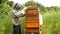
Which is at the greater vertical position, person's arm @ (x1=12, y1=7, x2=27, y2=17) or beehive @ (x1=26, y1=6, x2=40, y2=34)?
person's arm @ (x1=12, y1=7, x2=27, y2=17)

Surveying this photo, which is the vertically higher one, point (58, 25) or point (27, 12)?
point (27, 12)

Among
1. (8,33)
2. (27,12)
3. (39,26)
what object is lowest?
(8,33)

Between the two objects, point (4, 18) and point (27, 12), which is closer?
point (27, 12)

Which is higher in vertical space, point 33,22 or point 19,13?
point 19,13

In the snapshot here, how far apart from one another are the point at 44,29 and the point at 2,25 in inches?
25.7

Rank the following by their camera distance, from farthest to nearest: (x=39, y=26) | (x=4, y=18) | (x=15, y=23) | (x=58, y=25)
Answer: (x=4, y=18) < (x=58, y=25) < (x=15, y=23) < (x=39, y=26)

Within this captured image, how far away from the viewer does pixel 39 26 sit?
2355 millimetres

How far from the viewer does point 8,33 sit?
3.21m

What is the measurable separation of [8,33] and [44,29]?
55cm

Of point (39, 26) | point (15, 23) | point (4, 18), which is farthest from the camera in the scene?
point (4, 18)

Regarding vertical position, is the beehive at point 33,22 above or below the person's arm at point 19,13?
below

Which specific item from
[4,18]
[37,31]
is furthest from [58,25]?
[4,18]

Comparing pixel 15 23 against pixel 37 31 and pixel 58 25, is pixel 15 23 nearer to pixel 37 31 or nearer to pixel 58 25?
pixel 37 31

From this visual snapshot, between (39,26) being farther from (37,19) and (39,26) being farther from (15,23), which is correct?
(15,23)
